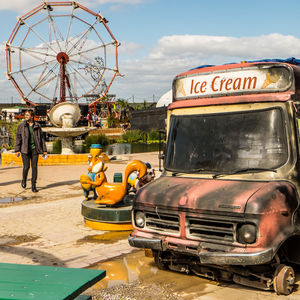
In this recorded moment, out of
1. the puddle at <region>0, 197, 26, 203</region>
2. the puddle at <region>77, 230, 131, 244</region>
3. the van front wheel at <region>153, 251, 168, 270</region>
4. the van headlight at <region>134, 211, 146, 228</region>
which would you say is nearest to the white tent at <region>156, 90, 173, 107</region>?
the puddle at <region>0, 197, 26, 203</region>

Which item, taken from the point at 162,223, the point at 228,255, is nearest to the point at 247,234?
the point at 228,255

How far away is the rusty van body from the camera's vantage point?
4.61 meters

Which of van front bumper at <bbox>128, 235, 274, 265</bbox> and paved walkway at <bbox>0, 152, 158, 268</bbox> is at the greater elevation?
van front bumper at <bbox>128, 235, 274, 265</bbox>

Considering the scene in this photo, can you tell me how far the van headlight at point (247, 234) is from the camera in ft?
14.8

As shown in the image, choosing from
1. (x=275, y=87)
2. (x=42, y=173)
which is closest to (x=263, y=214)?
(x=275, y=87)

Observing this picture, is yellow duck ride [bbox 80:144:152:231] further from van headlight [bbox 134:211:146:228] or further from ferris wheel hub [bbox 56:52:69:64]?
ferris wheel hub [bbox 56:52:69:64]

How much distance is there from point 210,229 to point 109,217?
3184mm

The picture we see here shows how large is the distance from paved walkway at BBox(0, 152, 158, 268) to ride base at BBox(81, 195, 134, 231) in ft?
0.43

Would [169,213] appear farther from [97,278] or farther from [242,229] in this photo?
[97,278]

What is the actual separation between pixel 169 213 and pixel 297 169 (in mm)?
1496

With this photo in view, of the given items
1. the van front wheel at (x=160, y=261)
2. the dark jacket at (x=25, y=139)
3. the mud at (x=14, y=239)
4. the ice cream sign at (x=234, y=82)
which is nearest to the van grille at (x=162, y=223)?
the van front wheel at (x=160, y=261)

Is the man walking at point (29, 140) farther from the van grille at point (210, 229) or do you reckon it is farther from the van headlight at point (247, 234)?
the van headlight at point (247, 234)

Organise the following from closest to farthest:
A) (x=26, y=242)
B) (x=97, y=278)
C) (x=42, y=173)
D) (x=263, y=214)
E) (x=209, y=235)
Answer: (x=97, y=278) → (x=263, y=214) → (x=209, y=235) → (x=26, y=242) → (x=42, y=173)

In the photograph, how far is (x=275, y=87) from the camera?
536 centimetres
